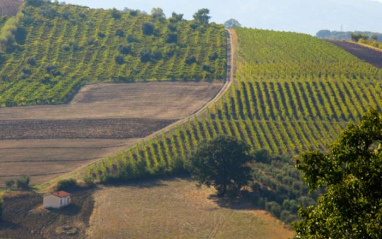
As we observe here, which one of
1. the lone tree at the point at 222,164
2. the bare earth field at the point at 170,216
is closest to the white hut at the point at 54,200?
the bare earth field at the point at 170,216

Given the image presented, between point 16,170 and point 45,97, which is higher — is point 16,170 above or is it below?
below

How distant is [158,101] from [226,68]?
806 inches

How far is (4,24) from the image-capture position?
A: 409ft

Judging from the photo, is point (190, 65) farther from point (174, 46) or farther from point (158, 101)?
point (158, 101)

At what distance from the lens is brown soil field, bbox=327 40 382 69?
108 meters

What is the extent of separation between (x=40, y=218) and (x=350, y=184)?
41.0 meters

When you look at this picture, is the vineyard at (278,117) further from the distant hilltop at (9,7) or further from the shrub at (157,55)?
the distant hilltop at (9,7)

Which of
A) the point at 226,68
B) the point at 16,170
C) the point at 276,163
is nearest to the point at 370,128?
the point at 276,163

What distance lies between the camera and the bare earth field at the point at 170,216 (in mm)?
50438

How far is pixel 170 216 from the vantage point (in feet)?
178

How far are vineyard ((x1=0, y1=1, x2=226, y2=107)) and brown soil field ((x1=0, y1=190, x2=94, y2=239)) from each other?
33.4 meters

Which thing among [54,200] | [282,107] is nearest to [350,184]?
[54,200]

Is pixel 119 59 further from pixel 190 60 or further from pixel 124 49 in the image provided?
Result: pixel 190 60

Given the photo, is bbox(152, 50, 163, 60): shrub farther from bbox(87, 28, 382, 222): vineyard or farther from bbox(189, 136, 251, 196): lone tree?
bbox(189, 136, 251, 196): lone tree
